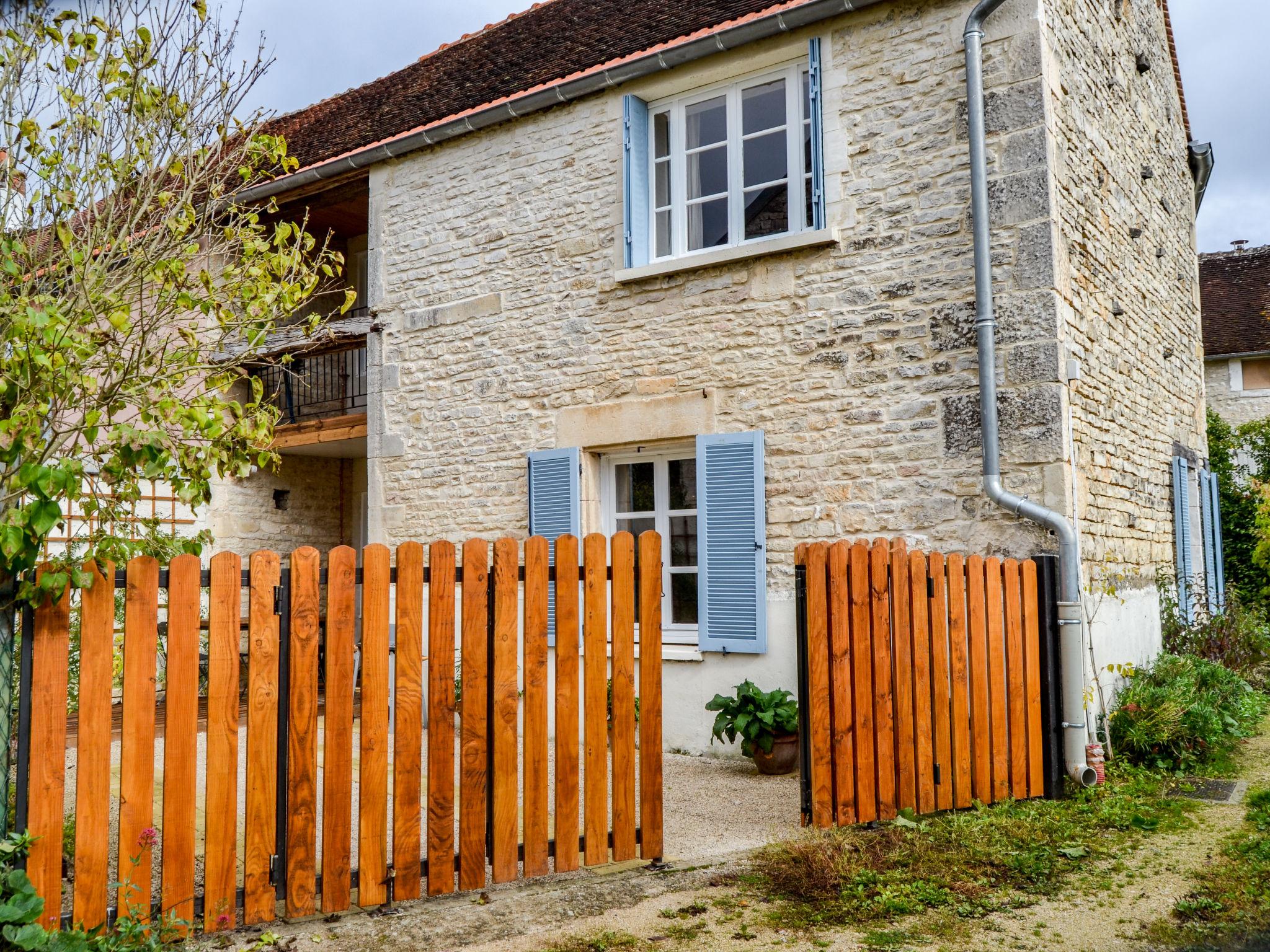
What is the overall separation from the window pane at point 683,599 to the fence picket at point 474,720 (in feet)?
12.0

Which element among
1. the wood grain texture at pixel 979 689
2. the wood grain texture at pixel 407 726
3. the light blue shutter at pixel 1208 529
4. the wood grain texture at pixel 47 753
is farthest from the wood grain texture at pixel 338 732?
the light blue shutter at pixel 1208 529

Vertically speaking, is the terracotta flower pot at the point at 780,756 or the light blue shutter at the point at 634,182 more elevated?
the light blue shutter at the point at 634,182

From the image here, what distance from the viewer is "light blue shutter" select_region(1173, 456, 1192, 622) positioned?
903 centimetres

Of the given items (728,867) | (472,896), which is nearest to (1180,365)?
(728,867)

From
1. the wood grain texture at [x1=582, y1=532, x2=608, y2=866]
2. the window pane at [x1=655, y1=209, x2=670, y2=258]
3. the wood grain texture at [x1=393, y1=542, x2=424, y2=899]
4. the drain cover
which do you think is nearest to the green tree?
the wood grain texture at [x1=393, y1=542, x2=424, y2=899]

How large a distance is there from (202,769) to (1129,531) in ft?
21.0

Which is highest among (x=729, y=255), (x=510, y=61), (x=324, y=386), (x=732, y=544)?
(x=510, y=61)

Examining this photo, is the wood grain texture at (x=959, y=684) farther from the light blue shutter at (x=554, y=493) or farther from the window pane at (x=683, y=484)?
the light blue shutter at (x=554, y=493)

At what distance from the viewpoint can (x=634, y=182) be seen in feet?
26.1

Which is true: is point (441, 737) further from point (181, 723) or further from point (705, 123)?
point (705, 123)

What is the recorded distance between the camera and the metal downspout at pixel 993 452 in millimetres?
5930

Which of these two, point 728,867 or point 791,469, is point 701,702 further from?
point 728,867

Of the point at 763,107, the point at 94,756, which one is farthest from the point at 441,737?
the point at 763,107

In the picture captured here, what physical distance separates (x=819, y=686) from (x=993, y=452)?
2238 mm
